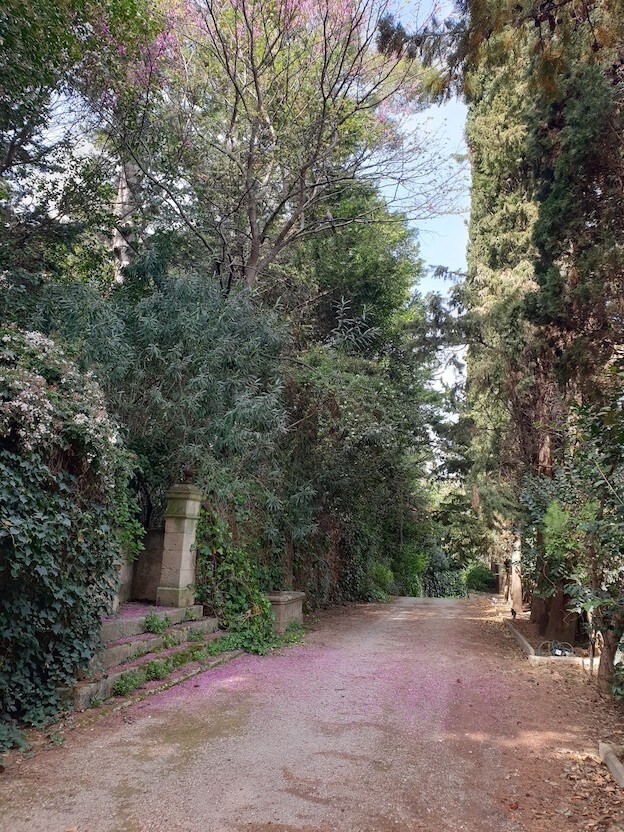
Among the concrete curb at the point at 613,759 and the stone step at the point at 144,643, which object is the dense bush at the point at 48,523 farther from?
the concrete curb at the point at 613,759

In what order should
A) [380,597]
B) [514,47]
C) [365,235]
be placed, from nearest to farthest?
[514,47] → [365,235] → [380,597]

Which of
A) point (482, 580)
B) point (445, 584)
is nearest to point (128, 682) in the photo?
point (482, 580)

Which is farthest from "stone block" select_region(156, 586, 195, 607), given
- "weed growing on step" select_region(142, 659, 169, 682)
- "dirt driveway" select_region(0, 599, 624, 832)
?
"weed growing on step" select_region(142, 659, 169, 682)

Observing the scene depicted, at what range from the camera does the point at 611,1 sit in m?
5.02

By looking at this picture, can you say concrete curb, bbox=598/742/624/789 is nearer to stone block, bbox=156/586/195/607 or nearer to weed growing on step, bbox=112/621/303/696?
weed growing on step, bbox=112/621/303/696

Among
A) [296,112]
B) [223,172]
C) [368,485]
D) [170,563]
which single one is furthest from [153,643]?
[296,112]

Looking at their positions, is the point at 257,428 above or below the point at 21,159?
below

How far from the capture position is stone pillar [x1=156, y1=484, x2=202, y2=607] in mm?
7309

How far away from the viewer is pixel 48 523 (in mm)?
4168

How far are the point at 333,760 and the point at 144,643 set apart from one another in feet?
8.91

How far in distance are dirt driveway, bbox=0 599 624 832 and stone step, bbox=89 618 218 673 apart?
50cm

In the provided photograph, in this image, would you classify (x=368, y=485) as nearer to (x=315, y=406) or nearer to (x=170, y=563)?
(x=315, y=406)

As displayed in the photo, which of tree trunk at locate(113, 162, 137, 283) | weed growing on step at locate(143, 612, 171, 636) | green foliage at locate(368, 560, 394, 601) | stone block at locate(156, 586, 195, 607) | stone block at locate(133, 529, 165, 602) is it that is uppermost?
tree trunk at locate(113, 162, 137, 283)

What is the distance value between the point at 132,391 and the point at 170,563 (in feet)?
7.63
